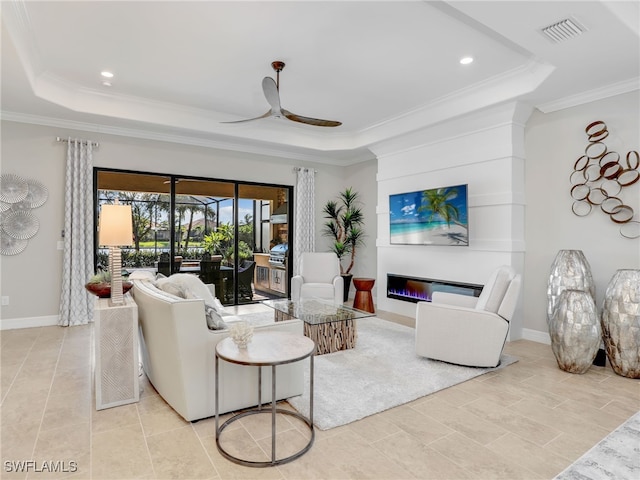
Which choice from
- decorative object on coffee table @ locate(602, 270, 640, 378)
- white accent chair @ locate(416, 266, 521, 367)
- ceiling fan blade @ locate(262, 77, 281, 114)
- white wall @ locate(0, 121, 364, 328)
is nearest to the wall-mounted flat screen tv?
white accent chair @ locate(416, 266, 521, 367)

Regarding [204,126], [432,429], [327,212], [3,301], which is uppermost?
[204,126]

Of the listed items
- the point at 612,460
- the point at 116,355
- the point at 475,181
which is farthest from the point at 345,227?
the point at 612,460

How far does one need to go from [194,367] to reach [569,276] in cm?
379

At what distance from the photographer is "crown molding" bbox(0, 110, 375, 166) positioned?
5059 mm

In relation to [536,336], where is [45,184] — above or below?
above

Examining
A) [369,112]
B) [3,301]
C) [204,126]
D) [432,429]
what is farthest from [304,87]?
[3,301]

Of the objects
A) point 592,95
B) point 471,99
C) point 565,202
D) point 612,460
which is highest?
point 471,99

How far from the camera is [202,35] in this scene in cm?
339

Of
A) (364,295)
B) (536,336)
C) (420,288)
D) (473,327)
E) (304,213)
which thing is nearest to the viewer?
(473,327)

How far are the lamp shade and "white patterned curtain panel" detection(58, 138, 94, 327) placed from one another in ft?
9.66

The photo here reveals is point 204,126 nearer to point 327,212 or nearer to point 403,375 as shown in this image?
point 327,212

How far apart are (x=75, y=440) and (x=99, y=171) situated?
169 inches

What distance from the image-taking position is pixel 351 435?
2365 millimetres

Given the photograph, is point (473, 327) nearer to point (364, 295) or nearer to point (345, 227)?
point (364, 295)
